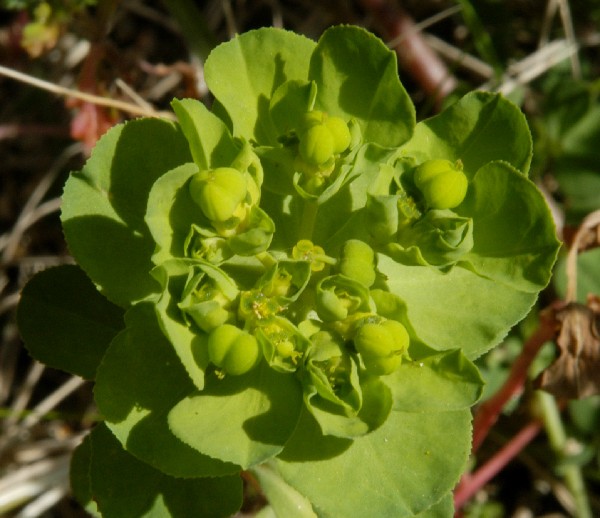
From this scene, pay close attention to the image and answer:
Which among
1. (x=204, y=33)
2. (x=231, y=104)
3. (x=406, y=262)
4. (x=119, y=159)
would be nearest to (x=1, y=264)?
(x=204, y=33)

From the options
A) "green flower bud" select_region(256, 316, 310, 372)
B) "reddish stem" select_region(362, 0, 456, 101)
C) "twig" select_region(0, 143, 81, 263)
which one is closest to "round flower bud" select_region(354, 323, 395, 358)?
"green flower bud" select_region(256, 316, 310, 372)

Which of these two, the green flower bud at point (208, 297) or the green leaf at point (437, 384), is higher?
the green flower bud at point (208, 297)

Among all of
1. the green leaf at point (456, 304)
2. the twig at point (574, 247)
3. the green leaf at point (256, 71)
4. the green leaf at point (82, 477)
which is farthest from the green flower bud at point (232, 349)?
the twig at point (574, 247)

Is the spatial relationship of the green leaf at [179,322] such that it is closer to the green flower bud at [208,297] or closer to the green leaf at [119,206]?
the green flower bud at [208,297]

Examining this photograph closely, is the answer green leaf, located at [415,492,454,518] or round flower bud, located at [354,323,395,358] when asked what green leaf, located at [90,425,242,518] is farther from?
round flower bud, located at [354,323,395,358]

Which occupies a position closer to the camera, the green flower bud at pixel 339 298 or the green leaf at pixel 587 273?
the green flower bud at pixel 339 298

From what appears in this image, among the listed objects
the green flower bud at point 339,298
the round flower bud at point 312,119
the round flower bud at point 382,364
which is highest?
the round flower bud at point 312,119
